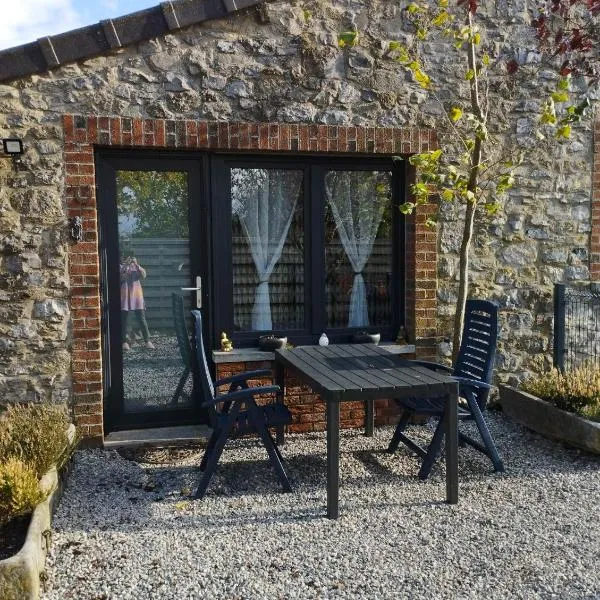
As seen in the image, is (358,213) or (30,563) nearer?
(30,563)

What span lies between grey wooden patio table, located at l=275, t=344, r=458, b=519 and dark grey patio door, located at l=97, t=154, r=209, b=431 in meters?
1.16

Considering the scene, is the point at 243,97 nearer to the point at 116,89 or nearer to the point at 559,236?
the point at 116,89

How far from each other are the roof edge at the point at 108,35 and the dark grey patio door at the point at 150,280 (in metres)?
0.78

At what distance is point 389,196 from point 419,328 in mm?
1193

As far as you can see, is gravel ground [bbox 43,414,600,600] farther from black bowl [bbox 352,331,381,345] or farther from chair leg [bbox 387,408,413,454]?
black bowl [bbox 352,331,381,345]

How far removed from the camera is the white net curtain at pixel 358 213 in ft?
18.5

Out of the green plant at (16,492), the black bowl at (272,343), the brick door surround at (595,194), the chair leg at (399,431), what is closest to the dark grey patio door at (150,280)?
the black bowl at (272,343)

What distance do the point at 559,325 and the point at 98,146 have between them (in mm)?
4251

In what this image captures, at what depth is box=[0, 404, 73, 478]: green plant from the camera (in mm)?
3896

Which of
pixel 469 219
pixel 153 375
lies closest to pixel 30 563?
pixel 153 375

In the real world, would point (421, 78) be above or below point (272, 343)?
above

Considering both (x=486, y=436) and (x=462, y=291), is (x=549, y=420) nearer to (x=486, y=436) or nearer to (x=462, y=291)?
(x=486, y=436)

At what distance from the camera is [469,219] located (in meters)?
5.31

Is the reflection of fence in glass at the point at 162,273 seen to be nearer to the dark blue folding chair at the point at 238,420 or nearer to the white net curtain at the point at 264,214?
the white net curtain at the point at 264,214
